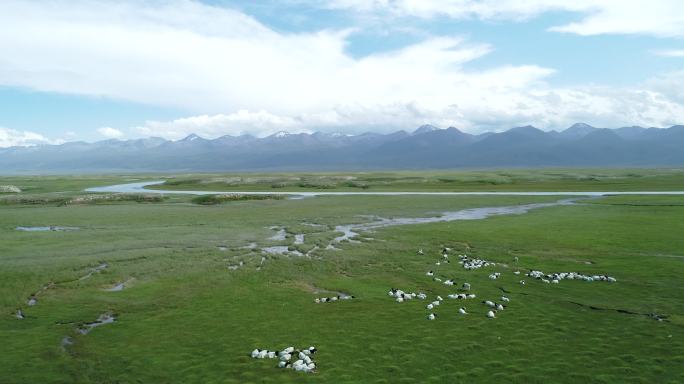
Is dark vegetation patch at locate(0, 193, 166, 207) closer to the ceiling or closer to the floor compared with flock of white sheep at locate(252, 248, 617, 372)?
closer to the ceiling

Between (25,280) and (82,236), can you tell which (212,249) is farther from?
(82,236)

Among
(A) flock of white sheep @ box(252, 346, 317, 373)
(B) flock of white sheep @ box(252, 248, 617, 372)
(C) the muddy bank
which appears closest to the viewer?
(A) flock of white sheep @ box(252, 346, 317, 373)

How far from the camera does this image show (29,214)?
70.1 m

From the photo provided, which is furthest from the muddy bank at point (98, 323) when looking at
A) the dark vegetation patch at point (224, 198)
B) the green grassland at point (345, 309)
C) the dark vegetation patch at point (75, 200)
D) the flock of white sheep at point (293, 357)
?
the dark vegetation patch at point (75, 200)

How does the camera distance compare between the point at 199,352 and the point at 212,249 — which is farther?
the point at 212,249

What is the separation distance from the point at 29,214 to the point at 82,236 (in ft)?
92.8

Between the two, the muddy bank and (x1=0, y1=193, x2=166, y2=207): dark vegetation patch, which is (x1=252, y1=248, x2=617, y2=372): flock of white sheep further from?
(x1=0, y1=193, x2=166, y2=207): dark vegetation patch

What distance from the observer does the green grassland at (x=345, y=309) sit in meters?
17.4

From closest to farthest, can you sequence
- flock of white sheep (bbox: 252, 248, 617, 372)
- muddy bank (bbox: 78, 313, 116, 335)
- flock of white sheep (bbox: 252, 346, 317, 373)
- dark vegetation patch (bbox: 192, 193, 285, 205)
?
1. flock of white sheep (bbox: 252, 346, 317, 373)
2. flock of white sheep (bbox: 252, 248, 617, 372)
3. muddy bank (bbox: 78, 313, 116, 335)
4. dark vegetation patch (bbox: 192, 193, 285, 205)

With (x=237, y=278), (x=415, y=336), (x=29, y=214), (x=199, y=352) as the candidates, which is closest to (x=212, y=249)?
(x=237, y=278)

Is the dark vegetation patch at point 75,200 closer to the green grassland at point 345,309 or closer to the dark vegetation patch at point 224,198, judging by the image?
the dark vegetation patch at point 224,198

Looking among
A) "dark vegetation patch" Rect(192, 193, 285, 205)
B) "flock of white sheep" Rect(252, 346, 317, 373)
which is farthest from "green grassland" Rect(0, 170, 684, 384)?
"dark vegetation patch" Rect(192, 193, 285, 205)

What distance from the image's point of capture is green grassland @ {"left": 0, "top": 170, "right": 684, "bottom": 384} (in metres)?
17.4

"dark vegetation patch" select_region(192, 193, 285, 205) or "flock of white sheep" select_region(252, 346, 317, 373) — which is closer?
"flock of white sheep" select_region(252, 346, 317, 373)
